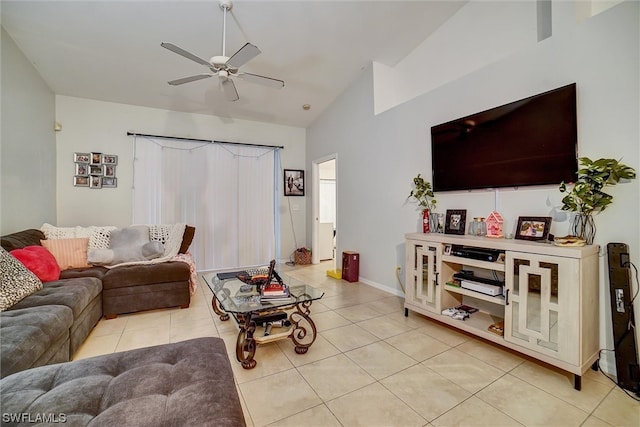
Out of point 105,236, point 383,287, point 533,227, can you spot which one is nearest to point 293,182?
point 383,287

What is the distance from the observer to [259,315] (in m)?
2.21

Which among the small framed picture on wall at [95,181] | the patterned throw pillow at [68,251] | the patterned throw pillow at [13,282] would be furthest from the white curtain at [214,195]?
the patterned throw pillow at [13,282]

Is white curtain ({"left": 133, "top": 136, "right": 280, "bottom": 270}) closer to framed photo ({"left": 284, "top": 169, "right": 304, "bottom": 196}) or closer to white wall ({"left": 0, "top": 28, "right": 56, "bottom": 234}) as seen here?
framed photo ({"left": 284, "top": 169, "right": 304, "bottom": 196})

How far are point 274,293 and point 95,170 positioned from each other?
3.76 metres

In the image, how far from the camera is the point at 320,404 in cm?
158

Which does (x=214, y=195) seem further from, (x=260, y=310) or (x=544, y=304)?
(x=544, y=304)

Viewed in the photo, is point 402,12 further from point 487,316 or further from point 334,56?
point 487,316

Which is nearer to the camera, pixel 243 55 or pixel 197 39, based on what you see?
pixel 243 55

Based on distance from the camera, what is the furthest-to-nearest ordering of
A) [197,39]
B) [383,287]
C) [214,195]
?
[214,195]
[383,287]
[197,39]

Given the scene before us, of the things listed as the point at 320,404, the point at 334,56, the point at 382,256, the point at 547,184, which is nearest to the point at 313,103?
the point at 334,56

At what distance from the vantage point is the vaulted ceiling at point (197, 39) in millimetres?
2613

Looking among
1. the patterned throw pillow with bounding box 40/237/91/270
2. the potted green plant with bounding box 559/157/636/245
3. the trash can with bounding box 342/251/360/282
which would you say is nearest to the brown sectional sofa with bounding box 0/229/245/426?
the patterned throw pillow with bounding box 40/237/91/270

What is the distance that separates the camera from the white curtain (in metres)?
4.33

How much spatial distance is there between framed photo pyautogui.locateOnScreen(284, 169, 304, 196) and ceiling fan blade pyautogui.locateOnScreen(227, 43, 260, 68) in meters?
3.06
